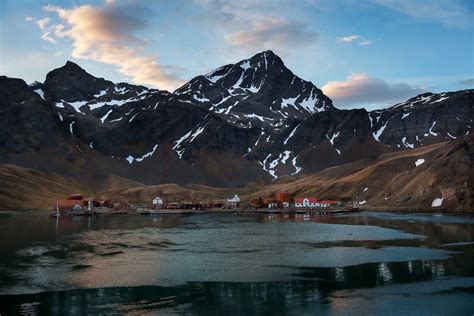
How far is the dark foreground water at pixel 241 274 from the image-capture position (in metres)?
41.1

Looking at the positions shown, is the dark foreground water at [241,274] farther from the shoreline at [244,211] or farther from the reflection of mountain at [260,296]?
the shoreline at [244,211]

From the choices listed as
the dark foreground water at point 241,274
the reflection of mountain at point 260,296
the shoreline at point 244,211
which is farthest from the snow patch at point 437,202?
the reflection of mountain at point 260,296

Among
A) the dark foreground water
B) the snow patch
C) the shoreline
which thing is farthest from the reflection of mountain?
the shoreline

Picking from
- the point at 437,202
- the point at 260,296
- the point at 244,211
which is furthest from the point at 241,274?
the point at 244,211

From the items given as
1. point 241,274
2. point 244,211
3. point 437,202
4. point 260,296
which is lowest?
point 260,296

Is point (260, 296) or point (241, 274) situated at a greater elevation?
point (241, 274)

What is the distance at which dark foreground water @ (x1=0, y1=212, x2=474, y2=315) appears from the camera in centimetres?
4112

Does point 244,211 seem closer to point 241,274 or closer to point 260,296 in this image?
point 241,274

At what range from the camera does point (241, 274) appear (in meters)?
55.0

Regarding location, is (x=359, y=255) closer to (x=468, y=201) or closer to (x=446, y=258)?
(x=446, y=258)

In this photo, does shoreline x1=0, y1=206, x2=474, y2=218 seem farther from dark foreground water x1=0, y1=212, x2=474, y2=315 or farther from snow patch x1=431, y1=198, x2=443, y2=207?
dark foreground water x1=0, y1=212, x2=474, y2=315

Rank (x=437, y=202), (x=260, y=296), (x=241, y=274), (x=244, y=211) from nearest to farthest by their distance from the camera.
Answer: (x=260, y=296) → (x=241, y=274) → (x=437, y=202) → (x=244, y=211)

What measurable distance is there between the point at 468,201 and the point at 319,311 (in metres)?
127

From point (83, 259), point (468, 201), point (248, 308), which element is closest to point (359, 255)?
point (248, 308)
